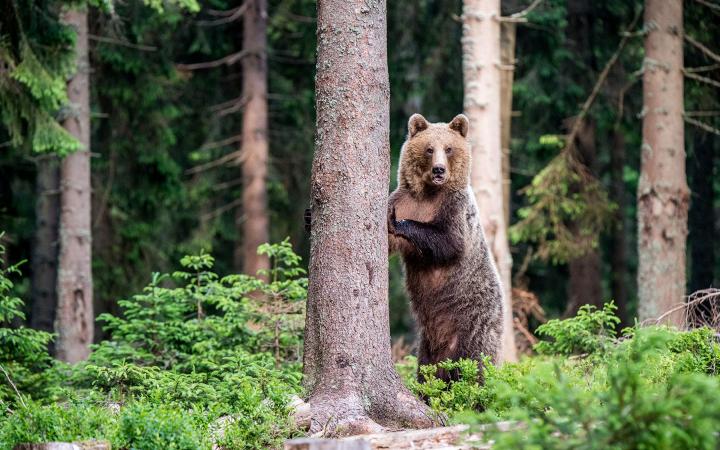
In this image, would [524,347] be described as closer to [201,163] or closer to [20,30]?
[20,30]

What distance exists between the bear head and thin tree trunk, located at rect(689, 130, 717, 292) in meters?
14.0

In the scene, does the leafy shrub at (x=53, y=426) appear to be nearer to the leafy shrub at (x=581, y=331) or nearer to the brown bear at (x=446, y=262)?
the brown bear at (x=446, y=262)

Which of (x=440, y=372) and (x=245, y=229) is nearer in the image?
(x=440, y=372)

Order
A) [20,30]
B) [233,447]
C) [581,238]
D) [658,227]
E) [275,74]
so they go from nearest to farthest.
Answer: [233,447], [20,30], [658,227], [581,238], [275,74]

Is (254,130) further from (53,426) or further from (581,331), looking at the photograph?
(53,426)

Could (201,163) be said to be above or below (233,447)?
above

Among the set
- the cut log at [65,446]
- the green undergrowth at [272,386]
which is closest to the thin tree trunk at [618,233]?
the green undergrowth at [272,386]

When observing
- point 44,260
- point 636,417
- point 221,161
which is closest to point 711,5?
point 221,161

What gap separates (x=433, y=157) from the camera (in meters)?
8.53

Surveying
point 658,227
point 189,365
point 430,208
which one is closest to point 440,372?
point 430,208

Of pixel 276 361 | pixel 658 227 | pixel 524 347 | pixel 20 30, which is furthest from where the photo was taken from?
pixel 524 347

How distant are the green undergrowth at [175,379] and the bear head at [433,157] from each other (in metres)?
1.56

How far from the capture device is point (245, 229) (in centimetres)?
2002

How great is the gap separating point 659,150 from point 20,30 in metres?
8.30
